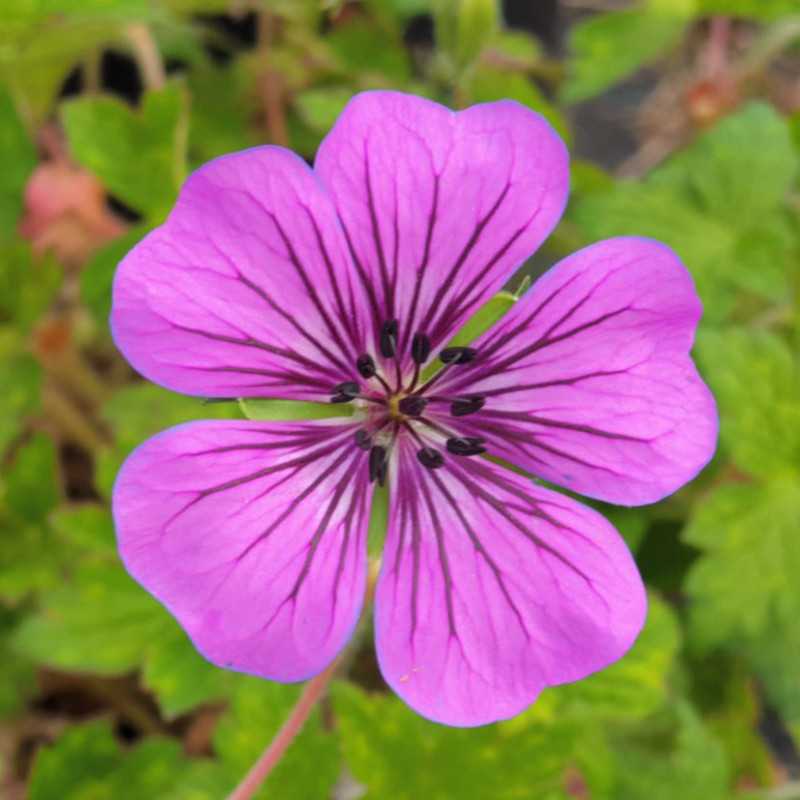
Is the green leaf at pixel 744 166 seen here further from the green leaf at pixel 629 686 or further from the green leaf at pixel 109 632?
the green leaf at pixel 109 632

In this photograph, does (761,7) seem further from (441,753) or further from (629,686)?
(441,753)

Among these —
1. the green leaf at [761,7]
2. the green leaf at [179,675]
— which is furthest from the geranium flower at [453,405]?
the green leaf at [761,7]

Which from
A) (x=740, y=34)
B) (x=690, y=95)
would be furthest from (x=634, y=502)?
(x=740, y=34)

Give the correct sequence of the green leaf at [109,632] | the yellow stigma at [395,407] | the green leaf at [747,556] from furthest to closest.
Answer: the green leaf at [747,556] → the green leaf at [109,632] → the yellow stigma at [395,407]

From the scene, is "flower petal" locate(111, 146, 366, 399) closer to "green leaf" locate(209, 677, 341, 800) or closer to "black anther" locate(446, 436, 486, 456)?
"black anther" locate(446, 436, 486, 456)

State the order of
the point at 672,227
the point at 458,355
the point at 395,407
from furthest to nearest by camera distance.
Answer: the point at 672,227 < the point at 395,407 < the point at 458,355

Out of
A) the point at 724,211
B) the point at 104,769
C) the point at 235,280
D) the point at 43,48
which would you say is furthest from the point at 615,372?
the point at 43,48
